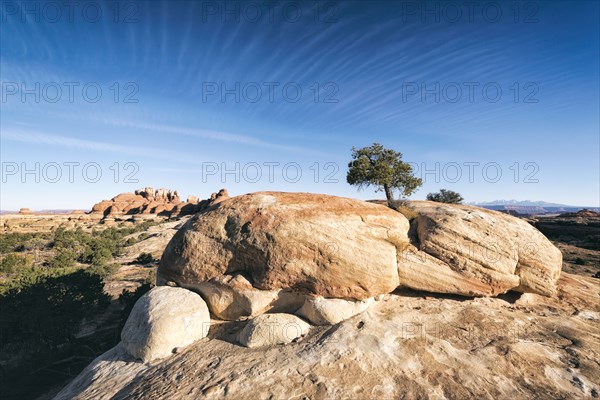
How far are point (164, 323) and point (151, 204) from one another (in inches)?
6237

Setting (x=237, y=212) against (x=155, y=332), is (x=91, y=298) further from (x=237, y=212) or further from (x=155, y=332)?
(x=237, y=212)

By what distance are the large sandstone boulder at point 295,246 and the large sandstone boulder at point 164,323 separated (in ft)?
5.27

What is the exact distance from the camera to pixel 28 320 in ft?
70.6

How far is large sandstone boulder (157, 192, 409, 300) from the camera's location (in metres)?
14.9

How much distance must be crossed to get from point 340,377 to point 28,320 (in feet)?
82.6

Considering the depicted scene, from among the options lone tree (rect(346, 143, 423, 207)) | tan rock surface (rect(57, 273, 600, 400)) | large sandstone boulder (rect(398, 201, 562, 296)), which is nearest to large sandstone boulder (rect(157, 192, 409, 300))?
large sandstone boulder (rect(398, 201, 562, 296))

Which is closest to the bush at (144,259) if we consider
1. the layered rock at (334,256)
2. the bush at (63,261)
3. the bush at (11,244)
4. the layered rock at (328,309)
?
the bush at (63,261)

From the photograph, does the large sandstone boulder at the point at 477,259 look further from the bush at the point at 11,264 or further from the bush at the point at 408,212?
the bush at the point at 11,264

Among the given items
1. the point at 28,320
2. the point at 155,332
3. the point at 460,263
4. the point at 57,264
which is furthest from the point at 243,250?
the point at 57,264

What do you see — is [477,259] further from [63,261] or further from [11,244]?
[11,244]

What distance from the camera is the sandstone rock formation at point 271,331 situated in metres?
12.9

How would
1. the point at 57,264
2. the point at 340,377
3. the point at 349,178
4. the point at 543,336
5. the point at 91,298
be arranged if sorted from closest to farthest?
the point at 340,377
the point at 543,336
the point at 91,298
the point at 349,178
the point at 57,264

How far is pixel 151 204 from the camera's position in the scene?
153m

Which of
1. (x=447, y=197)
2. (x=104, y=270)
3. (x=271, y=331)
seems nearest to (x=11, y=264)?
(x=104, y=270)
